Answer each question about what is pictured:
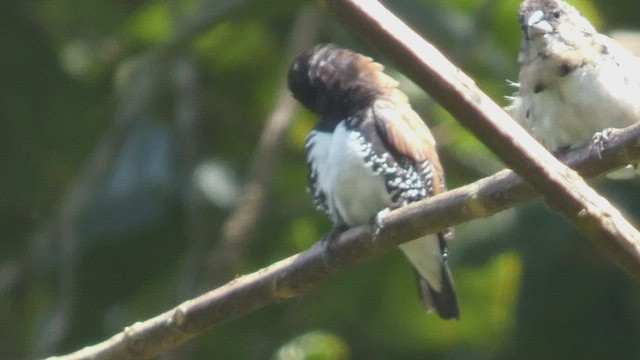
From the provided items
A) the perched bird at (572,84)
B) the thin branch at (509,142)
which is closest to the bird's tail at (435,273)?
the perched bird at (572,84)

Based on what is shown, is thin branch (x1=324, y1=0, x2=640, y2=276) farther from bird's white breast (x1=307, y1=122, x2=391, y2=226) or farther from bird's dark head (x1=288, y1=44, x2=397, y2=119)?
bird's dark head (x1=288, y1=44, x2=397, y2=119)

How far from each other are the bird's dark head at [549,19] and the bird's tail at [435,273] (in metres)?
0.89

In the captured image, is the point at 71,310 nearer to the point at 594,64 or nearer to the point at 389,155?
the point at 389,155

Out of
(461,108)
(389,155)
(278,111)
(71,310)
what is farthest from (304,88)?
(461,108)

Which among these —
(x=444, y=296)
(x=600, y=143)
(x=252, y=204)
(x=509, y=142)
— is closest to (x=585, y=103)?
(x=600, y=143)

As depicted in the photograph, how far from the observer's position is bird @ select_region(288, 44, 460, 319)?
5004 millimetres

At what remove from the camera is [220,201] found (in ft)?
21.6

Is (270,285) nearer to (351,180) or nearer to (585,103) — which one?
(585,103)

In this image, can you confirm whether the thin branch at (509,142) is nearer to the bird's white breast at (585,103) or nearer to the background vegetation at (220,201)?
the bird's white breast at (585,103)

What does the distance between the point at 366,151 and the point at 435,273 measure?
0.59 metres

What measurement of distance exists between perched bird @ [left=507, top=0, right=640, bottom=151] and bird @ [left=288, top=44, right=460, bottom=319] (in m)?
0.48

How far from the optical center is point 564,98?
14.6 ft

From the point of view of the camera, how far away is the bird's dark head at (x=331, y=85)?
519 cm

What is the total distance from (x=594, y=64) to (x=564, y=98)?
0.44 feet
